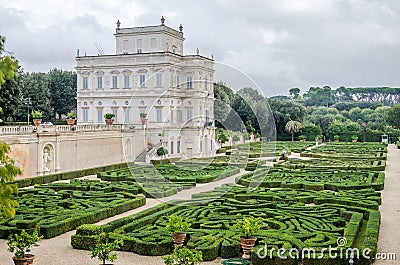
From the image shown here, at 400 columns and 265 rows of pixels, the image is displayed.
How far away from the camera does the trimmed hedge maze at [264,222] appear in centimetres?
1189

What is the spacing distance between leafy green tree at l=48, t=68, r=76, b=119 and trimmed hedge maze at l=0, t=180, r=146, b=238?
3184 cm

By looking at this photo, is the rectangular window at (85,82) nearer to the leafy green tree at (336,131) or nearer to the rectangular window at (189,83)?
the rectangular window at (189,83)

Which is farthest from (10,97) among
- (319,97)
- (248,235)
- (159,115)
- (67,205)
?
(319,97)

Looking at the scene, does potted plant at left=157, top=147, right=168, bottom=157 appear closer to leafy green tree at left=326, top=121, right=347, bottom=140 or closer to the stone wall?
the stone wall

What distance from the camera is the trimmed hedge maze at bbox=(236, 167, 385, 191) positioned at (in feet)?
69.1

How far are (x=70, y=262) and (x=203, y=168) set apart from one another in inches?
698

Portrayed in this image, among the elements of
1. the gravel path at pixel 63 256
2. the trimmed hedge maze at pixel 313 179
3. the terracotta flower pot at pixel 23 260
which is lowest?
the gravel path at pixel 63 256

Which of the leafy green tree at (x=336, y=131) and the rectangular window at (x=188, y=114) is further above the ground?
the rectangular window at (x=188, y=114)

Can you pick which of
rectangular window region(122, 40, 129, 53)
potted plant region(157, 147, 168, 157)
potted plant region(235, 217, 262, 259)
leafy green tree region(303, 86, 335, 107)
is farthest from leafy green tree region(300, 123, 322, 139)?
leafy green tree region(303, 86, 335, 107)

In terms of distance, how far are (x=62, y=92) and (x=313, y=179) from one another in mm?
35610

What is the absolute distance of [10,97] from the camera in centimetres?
3412

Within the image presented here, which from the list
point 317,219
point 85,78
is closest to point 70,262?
point 317,219

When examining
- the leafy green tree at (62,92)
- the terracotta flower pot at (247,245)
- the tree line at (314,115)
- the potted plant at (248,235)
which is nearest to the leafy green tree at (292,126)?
the tree line at (314,115)

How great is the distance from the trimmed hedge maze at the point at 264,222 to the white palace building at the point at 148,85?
17512mm
